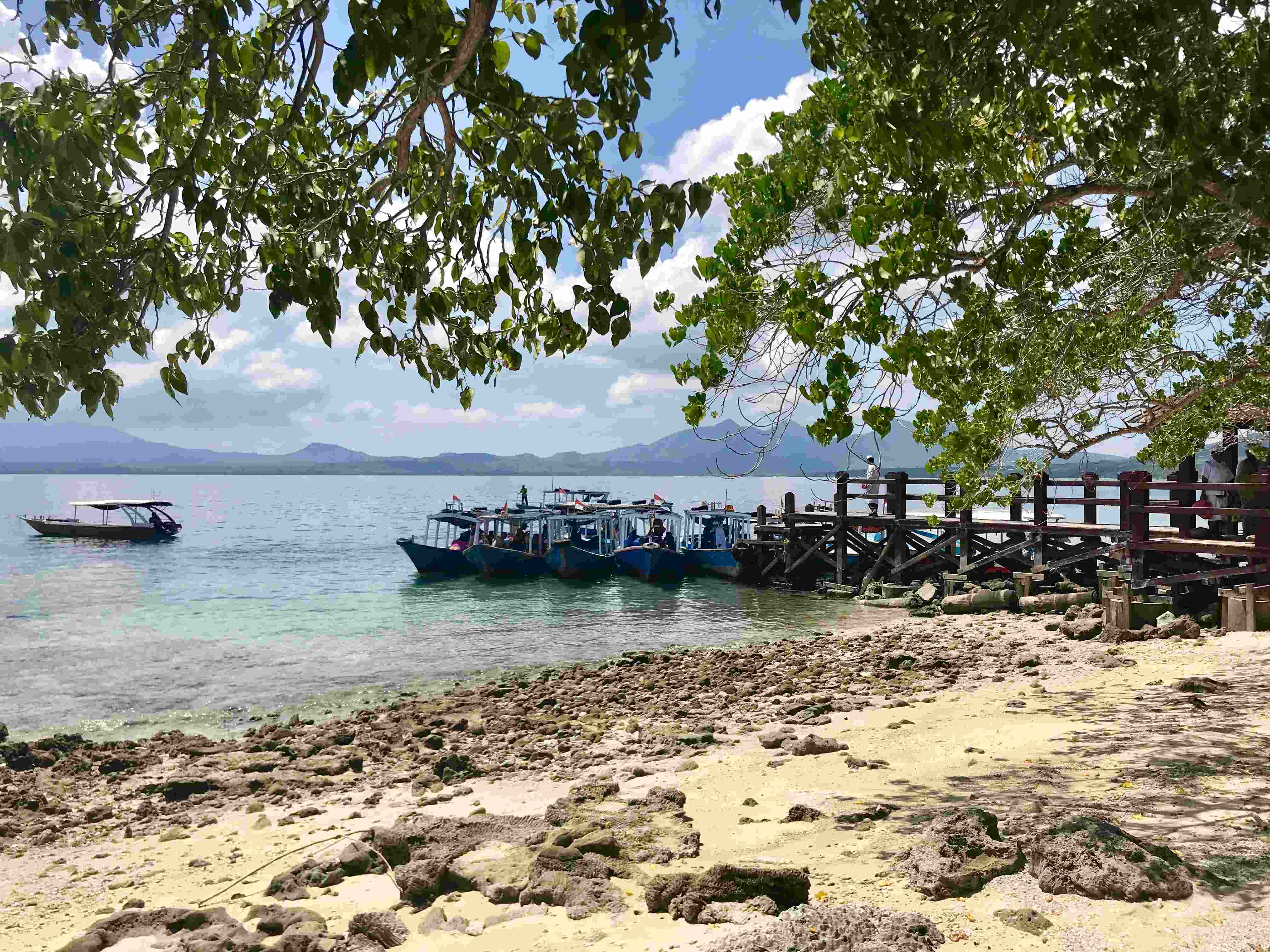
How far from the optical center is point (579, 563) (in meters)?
33.8

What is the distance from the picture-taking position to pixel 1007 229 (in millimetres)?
6973

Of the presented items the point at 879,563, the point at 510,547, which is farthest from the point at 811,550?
the point at 510,547

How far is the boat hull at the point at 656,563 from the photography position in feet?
107

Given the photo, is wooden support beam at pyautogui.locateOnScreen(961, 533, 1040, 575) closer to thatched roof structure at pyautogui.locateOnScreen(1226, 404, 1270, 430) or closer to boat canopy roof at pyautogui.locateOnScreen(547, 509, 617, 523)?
thatched roof structure at pyautogui.locateOnScreen(1226, 404, 1270, 430)

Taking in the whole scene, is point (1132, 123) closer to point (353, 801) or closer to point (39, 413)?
point (39, 413)

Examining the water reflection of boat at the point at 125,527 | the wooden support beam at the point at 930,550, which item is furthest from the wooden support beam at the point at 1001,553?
the water reflection of boat at the point at 125,527

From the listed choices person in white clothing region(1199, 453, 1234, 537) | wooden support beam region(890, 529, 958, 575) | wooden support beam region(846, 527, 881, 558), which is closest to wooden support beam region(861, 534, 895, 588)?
wooden support beam region(890, 529, 958, 575)

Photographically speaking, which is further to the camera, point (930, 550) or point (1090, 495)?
point (930, 550)

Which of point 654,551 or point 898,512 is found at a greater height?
point 898,512

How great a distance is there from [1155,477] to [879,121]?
59.2ft

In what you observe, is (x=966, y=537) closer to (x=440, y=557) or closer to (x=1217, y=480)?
(x=1217, y=480)

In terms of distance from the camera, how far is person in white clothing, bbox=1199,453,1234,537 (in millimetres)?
15609

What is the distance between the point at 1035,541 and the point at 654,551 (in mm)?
14458

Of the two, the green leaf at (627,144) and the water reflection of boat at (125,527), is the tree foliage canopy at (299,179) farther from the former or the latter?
the water reflection of boat at (125,527)
